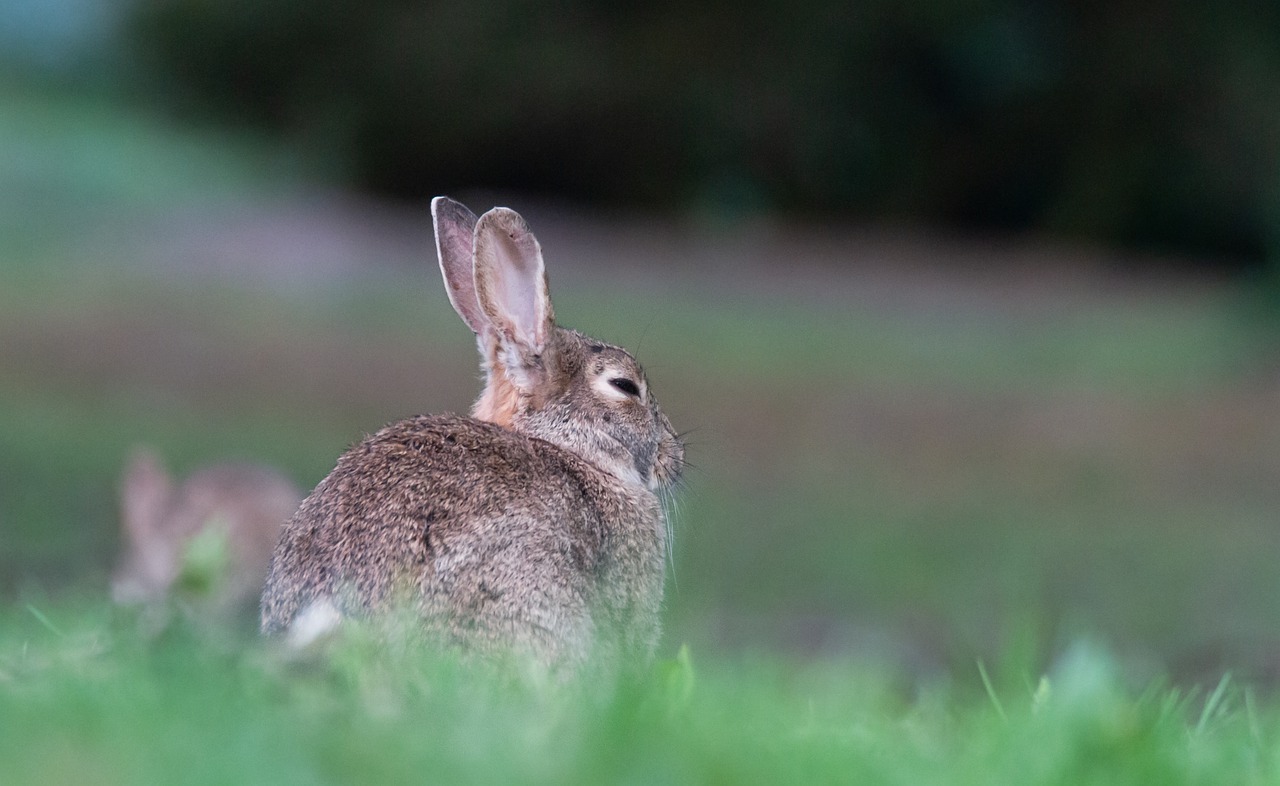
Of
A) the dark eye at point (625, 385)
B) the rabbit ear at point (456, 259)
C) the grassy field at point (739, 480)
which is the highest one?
the rabbit ear at point (456, 259)

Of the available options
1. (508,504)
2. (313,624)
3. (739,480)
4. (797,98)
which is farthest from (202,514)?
(797,98)

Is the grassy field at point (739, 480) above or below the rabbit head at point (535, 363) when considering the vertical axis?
below

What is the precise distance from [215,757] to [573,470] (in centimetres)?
221

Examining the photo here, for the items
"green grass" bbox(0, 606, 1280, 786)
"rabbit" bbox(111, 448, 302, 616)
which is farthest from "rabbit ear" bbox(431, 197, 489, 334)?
"rabbit" bbox(111, 448, 302, 616)

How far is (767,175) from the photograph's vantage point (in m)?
20.7

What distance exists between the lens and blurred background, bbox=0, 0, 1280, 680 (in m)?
11.6

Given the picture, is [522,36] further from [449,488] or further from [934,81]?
[449,488]

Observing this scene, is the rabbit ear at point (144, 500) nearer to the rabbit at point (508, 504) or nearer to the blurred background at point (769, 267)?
the blurred background at point (769, 267)

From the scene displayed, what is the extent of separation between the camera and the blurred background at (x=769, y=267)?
1164 centimetres

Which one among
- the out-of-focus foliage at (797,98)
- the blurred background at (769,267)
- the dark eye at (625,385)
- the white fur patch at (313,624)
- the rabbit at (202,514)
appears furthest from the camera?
the out-of-focus foliage at (797,98)

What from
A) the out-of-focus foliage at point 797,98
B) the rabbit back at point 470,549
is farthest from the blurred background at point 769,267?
the rabbit back at point 470,549

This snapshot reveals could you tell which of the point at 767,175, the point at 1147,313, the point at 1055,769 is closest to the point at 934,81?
the point at 767,175

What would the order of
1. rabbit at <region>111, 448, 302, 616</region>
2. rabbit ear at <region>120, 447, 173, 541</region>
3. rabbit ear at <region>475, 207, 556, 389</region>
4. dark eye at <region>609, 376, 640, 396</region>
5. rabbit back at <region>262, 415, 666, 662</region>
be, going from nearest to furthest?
rabbit back at <region>262, 415, 666, 662</region> → rabbit ear at <region>475, 207, 556, 389</region> → dark eye at <region>609, 376, 640, 396</region> → rabbit at <region>111, 448, 302, 616</region> → rabbit ear at <region>120, 447, 173, 541</region>

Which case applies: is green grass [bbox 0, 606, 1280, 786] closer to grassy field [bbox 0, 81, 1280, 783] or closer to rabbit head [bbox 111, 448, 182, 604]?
grassy field [bbox 0, 81, 1280, 783]
